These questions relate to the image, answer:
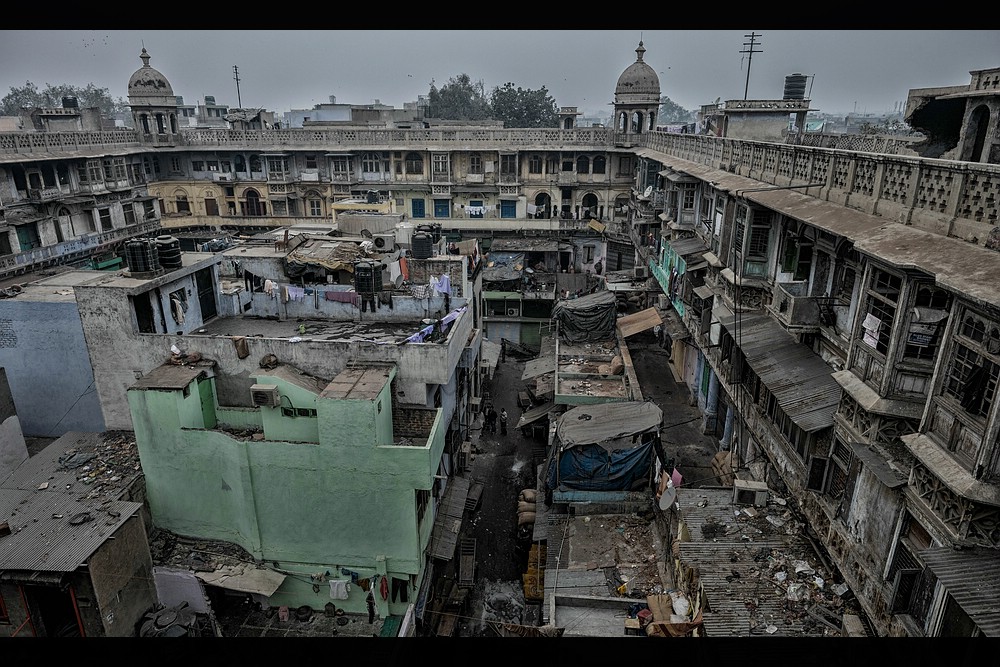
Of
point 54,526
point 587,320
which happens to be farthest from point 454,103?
point 54,526

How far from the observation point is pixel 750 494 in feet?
47.8

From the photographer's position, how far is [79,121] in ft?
152

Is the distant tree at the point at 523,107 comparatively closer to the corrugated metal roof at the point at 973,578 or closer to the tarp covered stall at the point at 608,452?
the tarp covered stall at the point at 608,452

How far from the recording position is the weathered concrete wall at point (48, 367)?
19266mm

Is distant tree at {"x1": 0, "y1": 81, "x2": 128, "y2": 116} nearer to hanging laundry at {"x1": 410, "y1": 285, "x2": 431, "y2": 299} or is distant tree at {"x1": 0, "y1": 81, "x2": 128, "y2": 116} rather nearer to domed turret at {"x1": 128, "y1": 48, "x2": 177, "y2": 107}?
domed turret at {"x1": 128, "y1": 48, "x2": 177, "y2": 107}

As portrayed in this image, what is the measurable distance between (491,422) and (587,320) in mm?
6734

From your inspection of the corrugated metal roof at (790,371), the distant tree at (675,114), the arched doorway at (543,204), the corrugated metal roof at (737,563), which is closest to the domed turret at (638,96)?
the arched doorway at (543,204)

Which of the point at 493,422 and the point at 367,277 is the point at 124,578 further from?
the point at 493,422

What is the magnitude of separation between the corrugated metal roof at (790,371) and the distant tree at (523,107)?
54.6 metres

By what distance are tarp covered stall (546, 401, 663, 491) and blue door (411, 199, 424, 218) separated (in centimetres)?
3002

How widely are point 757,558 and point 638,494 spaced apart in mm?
5785

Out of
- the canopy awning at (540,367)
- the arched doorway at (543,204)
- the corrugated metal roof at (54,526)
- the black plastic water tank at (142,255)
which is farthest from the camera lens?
the arched doorway at (543,204)

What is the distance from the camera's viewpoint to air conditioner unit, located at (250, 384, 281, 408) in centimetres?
1563

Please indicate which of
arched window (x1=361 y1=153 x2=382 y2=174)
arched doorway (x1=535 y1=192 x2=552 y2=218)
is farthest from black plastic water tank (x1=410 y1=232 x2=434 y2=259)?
arched window (x1=361 y1=153 x2=382 y2=174)
